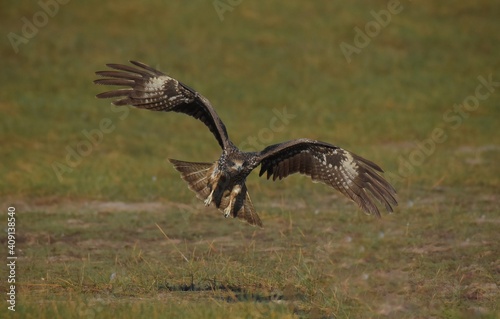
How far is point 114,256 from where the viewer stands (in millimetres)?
10922

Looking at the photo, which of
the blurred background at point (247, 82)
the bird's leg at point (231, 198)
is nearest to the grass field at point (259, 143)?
the blurred background at point (247, 82)

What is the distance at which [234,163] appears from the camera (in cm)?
982

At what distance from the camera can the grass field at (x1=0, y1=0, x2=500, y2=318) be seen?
30.6 feet

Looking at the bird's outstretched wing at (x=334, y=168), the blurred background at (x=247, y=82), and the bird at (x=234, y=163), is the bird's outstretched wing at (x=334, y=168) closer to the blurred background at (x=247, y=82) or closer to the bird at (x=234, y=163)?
the bird at (x=234, y=163)

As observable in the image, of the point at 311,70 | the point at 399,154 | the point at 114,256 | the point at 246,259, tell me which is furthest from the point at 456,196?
the point at 311,70

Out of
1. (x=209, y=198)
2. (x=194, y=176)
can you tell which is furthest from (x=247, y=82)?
(x=209, y=198)

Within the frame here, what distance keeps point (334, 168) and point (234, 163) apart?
3.46 ft

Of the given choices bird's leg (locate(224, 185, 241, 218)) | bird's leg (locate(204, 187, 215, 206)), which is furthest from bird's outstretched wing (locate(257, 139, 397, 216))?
bird's leg (locate(204, 187, 215, 206))

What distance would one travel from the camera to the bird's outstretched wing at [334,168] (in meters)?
9.58

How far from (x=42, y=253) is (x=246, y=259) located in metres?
2.42

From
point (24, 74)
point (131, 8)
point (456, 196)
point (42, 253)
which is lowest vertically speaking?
point (42, 253)

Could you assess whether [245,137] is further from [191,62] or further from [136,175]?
[191,62]

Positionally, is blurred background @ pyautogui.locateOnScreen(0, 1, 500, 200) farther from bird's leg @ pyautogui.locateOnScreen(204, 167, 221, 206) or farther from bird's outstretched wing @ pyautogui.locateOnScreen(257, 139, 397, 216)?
bird's outstretched wing @ pyautogui.locateOnScreen(257, 139, 397, 216)

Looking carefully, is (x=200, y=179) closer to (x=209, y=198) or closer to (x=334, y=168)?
(x=209, y=198)
